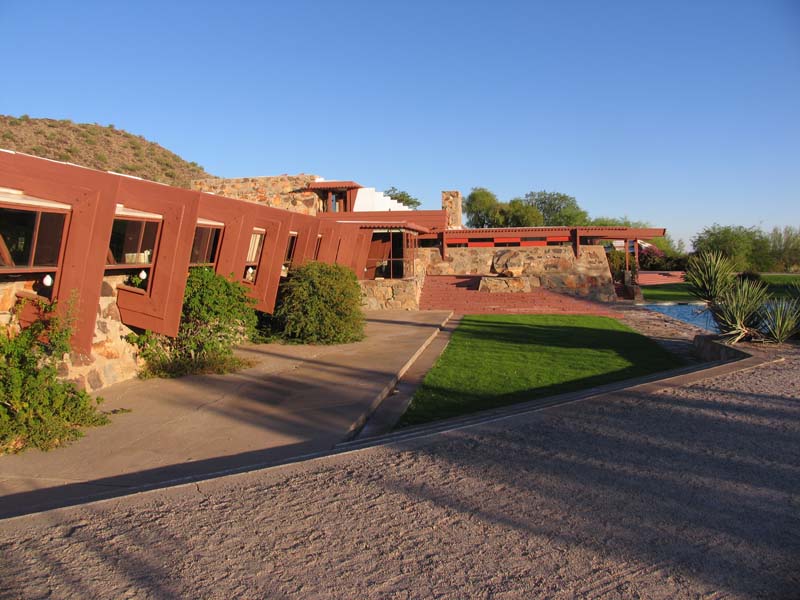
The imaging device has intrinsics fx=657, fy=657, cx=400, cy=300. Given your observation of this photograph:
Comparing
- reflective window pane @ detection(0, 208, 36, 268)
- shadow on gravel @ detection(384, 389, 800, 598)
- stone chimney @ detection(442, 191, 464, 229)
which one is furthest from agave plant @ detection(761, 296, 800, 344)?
stone chimney @ detection(442, 191, 464, 229)

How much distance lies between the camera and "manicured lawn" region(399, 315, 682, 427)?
8.31m

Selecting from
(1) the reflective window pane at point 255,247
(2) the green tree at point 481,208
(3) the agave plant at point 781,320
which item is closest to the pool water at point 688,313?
(3) the agave plant at point 781,320

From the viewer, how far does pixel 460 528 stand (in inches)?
150

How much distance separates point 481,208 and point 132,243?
2574 inches

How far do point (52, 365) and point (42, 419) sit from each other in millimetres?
617

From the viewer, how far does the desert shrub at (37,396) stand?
19.4ft

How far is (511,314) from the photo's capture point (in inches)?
853

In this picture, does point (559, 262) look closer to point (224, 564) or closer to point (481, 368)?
point (481, 368)

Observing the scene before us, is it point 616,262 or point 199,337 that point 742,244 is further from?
point 199,337

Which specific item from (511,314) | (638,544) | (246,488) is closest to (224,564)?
(246,488)

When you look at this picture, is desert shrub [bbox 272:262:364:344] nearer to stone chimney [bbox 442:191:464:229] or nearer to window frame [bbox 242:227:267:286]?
window frame [bbox 242:227:267:286]

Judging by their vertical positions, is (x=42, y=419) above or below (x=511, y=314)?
below

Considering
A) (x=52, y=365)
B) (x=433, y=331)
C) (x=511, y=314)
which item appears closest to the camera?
(x=52, y=365)

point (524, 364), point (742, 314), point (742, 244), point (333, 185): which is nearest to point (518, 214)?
point (742, 244)
